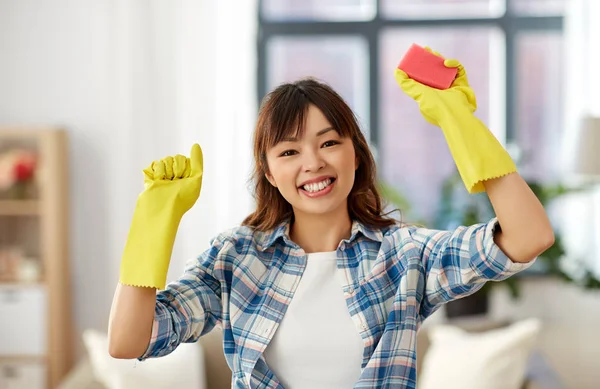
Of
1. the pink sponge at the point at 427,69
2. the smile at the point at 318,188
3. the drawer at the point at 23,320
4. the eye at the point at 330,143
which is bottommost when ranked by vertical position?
the drawer at the point at 23,320

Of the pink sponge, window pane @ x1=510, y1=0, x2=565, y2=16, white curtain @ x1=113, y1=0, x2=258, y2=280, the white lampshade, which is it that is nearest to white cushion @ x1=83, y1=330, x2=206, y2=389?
white curtain @ x1=113, y1=0, x2=258, y2=280

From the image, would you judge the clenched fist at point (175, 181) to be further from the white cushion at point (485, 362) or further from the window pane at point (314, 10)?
the window pane at point (314, 10)

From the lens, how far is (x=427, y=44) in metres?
4.21

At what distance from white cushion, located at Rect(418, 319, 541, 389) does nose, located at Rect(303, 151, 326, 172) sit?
5.09ft

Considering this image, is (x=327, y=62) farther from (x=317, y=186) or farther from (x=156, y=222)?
(x=156, y=222)

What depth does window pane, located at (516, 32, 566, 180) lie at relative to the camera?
165 inches

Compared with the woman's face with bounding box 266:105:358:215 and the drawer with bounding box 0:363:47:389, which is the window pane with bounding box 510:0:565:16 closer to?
the drawer with bounding box 0:363:47:389

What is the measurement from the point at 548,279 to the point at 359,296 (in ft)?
10.2

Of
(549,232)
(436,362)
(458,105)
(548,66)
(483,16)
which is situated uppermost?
(483,16)

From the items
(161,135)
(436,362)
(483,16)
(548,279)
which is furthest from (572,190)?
(161,135)

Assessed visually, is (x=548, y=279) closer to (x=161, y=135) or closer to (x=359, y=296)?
(x=161, y=135)

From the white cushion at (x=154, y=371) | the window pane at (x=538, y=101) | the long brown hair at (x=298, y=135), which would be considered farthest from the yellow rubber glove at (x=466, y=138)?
the window pane at (x=538, y=101)

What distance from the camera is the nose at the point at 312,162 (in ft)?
4.25

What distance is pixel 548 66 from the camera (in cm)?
419
